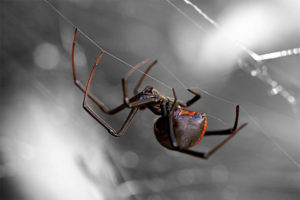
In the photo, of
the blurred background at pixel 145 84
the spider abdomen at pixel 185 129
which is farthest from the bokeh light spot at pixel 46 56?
the spider abdomen at pixel 185 129

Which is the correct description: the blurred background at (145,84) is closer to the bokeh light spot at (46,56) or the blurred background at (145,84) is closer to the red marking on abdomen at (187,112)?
the bokeh light spot at (46,56)

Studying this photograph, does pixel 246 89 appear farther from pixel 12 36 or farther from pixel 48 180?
pixel 12 36

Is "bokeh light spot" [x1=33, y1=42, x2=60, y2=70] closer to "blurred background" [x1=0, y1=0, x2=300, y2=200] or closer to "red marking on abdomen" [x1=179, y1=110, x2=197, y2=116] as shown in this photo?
"blurred background" [x1=0, y1=0, x2=300, y2=200]

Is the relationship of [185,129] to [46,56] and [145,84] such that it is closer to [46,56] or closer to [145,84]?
[145,84]

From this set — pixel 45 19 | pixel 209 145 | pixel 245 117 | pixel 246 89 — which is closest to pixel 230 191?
pixel 209 145

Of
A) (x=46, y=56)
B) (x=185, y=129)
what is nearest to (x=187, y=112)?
(x=185, y=129)

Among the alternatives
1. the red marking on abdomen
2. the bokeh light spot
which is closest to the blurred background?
the bokeh light spot
